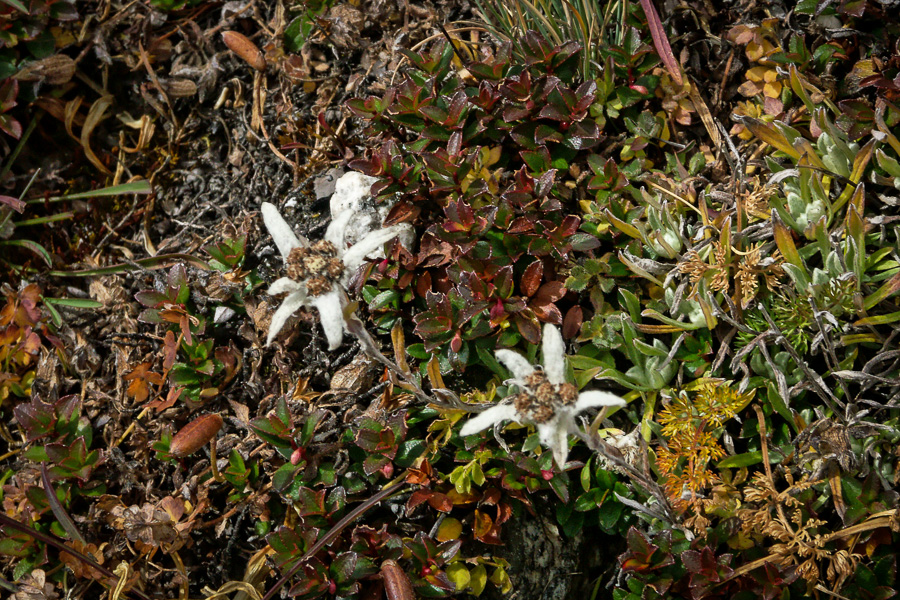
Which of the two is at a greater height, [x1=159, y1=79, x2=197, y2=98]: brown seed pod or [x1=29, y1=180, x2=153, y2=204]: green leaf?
[x1=159, y1=79, x2=197, y2=98]: brown seed pod

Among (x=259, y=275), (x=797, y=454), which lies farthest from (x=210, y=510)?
(x=797, y=454)

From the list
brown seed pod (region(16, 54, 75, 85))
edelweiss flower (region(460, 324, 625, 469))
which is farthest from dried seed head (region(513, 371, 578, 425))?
brown seed pod (region(16, 54, 75, 85))

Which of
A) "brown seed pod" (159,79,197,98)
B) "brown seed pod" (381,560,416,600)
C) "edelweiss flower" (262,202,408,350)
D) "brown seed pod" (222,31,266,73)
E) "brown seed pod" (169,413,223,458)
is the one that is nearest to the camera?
"edelweiss flower" (262,202,408,350)

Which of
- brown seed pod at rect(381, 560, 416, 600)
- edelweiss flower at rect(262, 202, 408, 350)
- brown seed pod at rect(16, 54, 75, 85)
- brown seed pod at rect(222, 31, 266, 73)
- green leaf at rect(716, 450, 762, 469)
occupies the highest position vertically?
brown seed pod at rect(16, 54, 75, 85)

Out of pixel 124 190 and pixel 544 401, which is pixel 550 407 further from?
pixel 124 190

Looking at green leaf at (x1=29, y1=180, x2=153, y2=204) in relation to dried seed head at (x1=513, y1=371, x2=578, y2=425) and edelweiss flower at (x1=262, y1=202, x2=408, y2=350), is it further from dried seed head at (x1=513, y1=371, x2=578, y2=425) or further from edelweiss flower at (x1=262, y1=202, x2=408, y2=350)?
dried seed head at (x1=513, y1=371, x2=578, y2=425)

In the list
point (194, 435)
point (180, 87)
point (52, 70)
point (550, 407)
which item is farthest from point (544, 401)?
point (52, 70)
